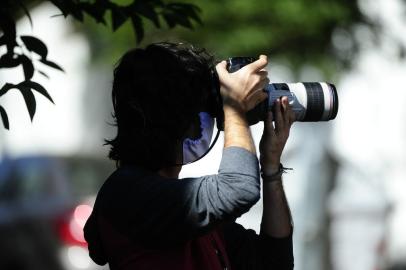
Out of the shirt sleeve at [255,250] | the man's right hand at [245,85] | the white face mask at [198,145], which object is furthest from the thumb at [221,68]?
the shirt sleeve at [255,250]

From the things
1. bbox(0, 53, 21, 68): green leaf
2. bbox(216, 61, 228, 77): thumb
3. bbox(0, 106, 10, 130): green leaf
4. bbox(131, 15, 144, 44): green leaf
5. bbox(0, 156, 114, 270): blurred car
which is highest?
bbox(131, 15, 144, 44): green leaf

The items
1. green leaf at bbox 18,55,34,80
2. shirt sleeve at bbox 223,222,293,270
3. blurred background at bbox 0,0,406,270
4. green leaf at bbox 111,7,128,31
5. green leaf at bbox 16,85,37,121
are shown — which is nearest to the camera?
shirt sleeve at bbox 223,222,293,270

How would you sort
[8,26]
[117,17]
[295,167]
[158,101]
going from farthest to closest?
[295,167] → [117,17] → [8,26] → [158,101]

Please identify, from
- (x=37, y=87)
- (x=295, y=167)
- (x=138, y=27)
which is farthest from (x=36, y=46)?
(x=295, y=167)

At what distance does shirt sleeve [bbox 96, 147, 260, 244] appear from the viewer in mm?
2675

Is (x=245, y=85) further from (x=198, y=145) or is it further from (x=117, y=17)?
(x=117, y=17)

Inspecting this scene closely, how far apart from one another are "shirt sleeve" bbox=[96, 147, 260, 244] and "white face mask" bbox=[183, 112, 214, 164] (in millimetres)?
114

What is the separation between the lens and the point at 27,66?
343cm

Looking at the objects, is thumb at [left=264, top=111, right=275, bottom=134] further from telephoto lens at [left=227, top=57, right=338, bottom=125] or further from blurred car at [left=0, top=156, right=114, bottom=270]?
blurred car at [left=0, top=156, right=114, bottom=270]

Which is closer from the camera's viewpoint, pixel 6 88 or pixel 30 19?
pixel 6 88

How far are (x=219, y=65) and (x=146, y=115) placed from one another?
0.22 metres

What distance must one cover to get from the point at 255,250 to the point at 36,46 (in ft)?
3.08

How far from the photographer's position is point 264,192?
2904 mm

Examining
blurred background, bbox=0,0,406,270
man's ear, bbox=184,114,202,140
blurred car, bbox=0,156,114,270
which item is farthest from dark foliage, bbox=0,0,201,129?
blurred car, bbox=0,156,114,270
